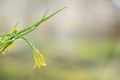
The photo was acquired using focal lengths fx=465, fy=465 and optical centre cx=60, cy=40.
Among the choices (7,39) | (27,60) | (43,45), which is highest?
(43,45)

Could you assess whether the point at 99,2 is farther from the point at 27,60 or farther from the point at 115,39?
the point at 27,60

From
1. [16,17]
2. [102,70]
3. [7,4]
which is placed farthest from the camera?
[7,4]

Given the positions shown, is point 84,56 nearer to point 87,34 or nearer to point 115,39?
point 115,39

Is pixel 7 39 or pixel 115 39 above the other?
pixel 115 39

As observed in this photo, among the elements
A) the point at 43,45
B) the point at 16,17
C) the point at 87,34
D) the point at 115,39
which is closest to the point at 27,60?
the point at 43,45

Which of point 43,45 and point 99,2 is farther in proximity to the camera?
point 99,2

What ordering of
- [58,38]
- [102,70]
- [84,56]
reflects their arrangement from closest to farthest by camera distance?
1. [102,70]
2. [84,56]
3. [58,38]
